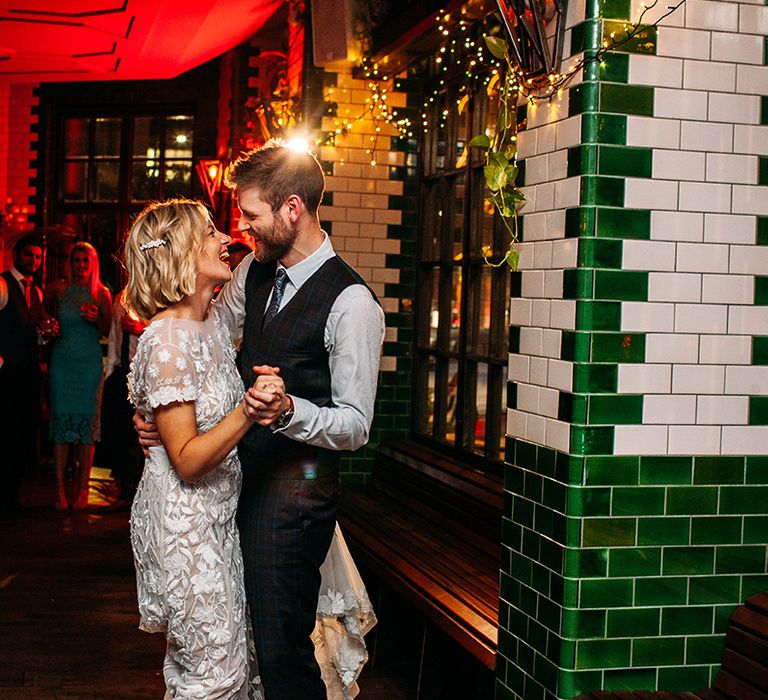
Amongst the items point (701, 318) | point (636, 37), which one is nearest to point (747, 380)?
point (701, 318)

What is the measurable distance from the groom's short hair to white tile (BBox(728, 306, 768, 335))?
Result: 4.04 ft

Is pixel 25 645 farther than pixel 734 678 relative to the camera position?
Yes

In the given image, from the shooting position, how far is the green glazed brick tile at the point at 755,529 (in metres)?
3.35

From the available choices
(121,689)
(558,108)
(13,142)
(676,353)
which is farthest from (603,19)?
(13,142)

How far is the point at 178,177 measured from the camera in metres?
11.5

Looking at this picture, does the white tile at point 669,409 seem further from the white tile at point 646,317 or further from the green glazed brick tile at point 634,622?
the green glazed brick tile at point 634,622

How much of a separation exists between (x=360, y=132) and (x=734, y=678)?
3921 mm

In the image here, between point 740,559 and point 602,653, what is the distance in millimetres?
491

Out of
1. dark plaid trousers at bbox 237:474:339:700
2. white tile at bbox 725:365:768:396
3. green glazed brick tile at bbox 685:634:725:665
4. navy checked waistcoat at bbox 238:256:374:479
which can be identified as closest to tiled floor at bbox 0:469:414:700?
dark plaid trousers at bbox 237:474:339:700

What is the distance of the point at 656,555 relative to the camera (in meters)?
3.27

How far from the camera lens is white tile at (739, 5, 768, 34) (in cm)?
328

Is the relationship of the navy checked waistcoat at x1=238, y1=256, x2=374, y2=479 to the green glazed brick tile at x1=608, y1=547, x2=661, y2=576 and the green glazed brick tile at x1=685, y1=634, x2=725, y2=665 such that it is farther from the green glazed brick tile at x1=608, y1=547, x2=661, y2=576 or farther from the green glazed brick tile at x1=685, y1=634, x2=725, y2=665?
the green glazed brick tile at x1=685, y1=634, x2=725, y2=665

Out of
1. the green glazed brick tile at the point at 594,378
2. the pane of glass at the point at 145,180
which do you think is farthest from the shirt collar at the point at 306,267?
the pane of glass at the point at 145,180

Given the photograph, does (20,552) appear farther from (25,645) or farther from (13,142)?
(13,142)
